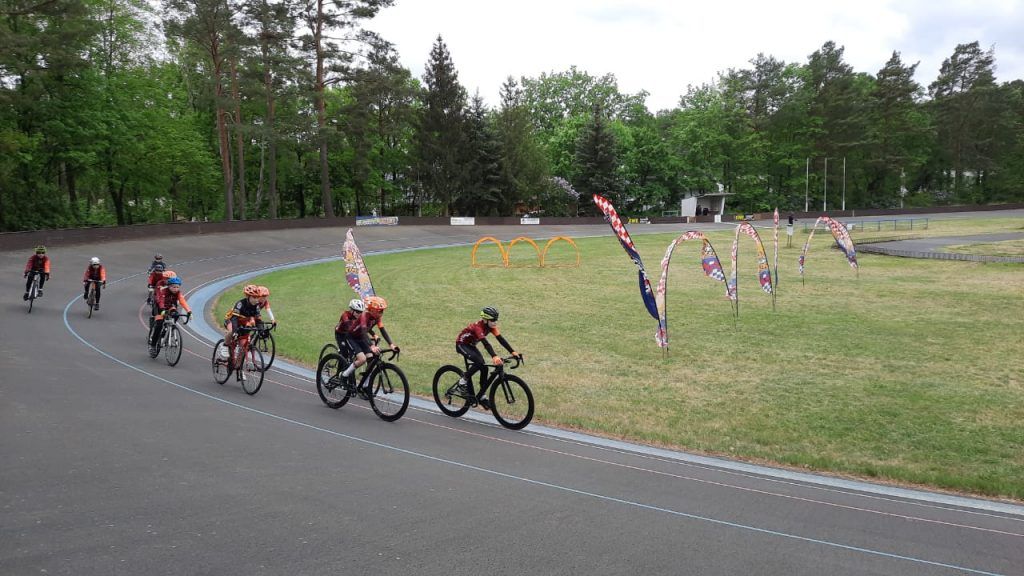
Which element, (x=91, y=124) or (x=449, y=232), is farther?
(x=449, y=232)

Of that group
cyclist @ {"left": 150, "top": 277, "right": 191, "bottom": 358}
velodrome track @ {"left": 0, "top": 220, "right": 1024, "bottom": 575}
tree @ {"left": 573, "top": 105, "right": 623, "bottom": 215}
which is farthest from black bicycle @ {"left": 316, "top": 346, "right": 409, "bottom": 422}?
tree @ {"left": 573, "top": 105, "right": 623, "bottom": 215}

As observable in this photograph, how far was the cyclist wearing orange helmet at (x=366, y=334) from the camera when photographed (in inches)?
361

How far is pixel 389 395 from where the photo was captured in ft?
30.8

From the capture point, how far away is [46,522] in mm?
5297

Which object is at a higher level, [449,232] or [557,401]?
[449,232]

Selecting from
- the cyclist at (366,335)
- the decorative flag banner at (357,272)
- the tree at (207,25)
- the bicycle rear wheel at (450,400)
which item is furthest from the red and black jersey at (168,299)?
the tree at (207,25)

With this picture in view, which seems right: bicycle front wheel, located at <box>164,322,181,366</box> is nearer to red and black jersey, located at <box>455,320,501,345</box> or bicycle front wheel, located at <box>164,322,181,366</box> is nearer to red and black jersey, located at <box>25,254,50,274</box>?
red and black jersey, located at <box>455,320,501,345</box>

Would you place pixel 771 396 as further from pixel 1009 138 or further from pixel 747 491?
pixel 1009 138

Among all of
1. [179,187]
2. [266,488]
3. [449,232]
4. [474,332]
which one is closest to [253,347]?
[474,332]

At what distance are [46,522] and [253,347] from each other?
221 inches

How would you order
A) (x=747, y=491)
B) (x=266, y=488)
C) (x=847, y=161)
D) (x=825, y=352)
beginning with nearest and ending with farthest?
(x=266, y=488)
(x=747, y=491)
(x=825, y=352)
(x=847, y=161)

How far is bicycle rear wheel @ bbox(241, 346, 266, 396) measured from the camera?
419 inches

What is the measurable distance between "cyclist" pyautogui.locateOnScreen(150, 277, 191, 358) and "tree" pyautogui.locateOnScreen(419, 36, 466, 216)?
5623 centimetres

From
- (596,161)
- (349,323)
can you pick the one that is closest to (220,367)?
(349,323)
